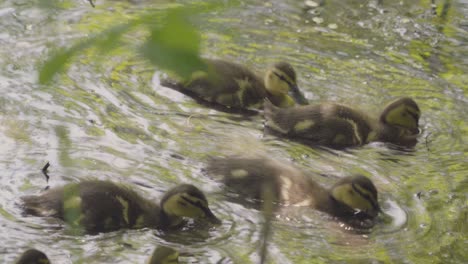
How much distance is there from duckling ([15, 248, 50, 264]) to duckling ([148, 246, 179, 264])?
362 millimetres

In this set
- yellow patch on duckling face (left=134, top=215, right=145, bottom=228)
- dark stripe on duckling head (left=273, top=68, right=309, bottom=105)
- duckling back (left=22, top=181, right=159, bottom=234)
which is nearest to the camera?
duckling back (left=22, top=181, right=159, bottom=234)

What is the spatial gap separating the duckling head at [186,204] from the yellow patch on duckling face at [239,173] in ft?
1.06

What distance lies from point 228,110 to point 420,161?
108cm

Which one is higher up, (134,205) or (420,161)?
(134,205)

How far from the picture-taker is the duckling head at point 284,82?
483 centimetres

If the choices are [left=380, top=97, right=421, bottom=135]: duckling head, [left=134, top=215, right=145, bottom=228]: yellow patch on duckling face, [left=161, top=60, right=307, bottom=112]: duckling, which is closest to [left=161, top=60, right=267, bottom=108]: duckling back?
[left=161, top=60, right=307, bottom=112]: duckling

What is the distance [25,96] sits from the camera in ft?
14.3

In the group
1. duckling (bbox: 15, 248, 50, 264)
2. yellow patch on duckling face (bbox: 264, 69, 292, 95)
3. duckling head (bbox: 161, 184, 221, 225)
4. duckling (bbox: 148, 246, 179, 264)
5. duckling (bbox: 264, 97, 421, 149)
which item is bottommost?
duckling (bbox: 264, 97, 421, 149)

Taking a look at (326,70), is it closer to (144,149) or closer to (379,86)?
(379,86)

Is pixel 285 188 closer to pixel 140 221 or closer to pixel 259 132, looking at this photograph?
pixel 140 221

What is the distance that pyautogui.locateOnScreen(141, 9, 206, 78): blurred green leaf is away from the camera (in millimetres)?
716

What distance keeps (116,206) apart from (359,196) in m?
1.01

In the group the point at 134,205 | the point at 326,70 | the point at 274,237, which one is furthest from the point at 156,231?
the point at 326,70

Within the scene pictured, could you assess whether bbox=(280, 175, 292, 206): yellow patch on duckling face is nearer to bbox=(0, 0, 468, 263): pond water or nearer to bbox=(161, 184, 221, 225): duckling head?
bbox=(0, 0, 468, 263): pond water
